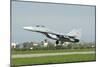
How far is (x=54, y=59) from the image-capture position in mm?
3021

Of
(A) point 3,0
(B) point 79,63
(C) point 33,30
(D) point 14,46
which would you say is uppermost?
(A) point 3,0

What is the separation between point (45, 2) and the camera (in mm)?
2982

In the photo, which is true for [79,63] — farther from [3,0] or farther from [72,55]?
[3,0]

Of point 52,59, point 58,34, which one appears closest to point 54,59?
point 52,59

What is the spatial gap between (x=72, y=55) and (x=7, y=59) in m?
0.88

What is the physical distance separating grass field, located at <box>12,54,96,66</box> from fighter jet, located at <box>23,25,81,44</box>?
8.4 inches

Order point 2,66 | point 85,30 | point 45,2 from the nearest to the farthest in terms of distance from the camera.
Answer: point 2,66 → point 45,2 → point 85,30

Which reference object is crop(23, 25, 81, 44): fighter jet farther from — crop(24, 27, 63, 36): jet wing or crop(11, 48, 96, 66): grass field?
crop(11, 48, 96, 66): grass field

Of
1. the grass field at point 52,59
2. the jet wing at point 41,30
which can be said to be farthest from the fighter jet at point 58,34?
the grass field at point 52,59

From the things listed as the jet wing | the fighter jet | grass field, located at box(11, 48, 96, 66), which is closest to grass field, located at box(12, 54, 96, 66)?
grass field, located at box(11, 48, 96, 66)

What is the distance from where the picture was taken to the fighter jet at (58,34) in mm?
2923

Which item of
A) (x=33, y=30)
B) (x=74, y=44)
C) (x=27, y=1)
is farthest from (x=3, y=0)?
(x=74, y=44)

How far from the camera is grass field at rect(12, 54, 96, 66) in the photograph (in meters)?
2.85

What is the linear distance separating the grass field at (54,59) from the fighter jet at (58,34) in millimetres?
212
